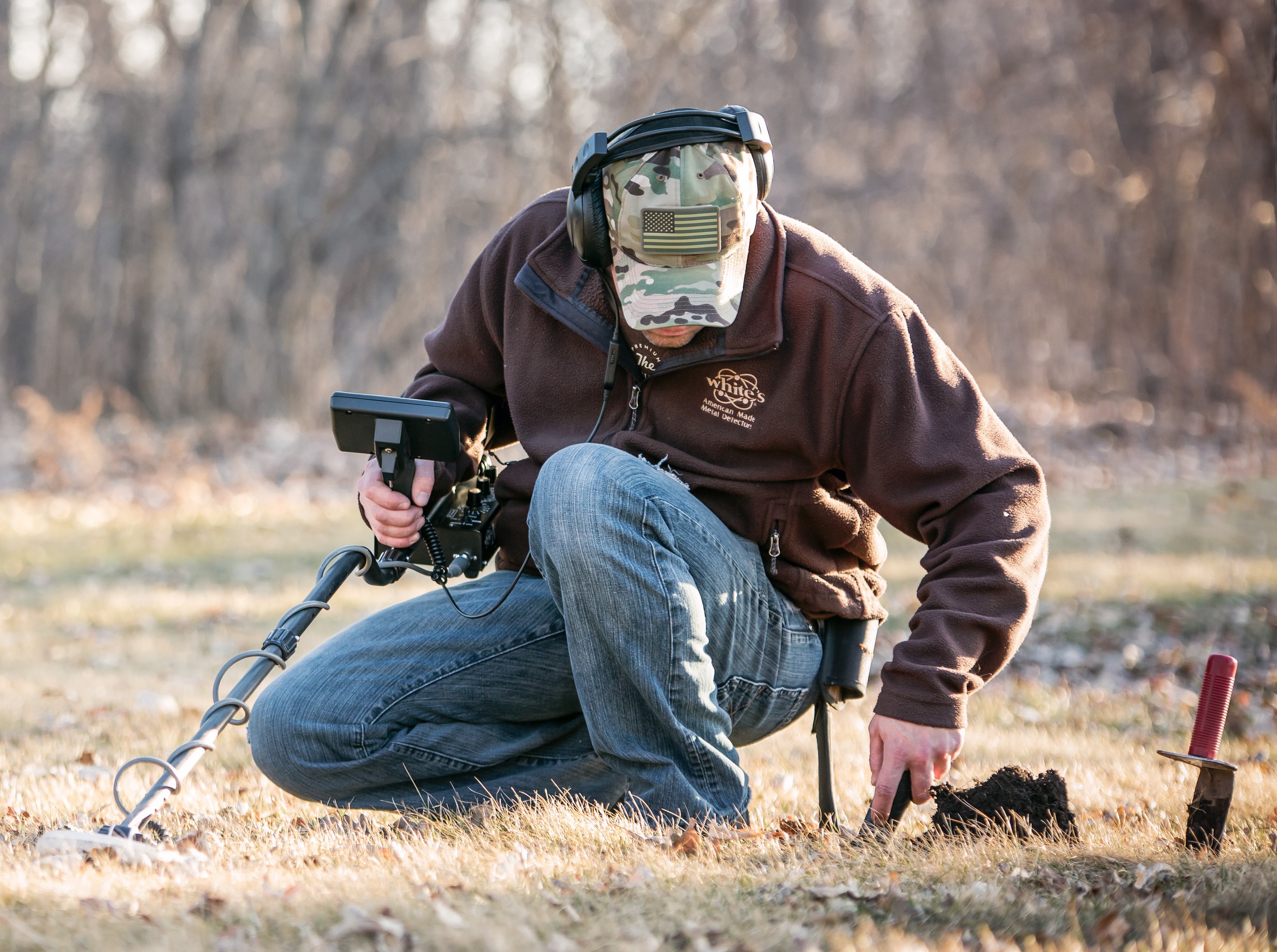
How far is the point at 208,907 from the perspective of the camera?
196 cm

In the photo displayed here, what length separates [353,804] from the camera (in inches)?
112

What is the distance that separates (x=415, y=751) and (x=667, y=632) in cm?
72

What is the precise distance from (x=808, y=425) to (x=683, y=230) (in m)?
0.50

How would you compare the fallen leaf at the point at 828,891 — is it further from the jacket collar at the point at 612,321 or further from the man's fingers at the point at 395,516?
the man's fingers at the point at 395,516

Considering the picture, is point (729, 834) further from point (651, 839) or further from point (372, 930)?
point (372, 930)

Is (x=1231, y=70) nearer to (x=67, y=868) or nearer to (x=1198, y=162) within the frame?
(x=1198, y=162)

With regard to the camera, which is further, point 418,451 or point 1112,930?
point 418,451

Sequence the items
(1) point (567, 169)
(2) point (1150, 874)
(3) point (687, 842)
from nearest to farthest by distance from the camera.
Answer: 1. (2) point (1150, 874)
2. (3) point (687, 842)
3. (1) point (567, 169)

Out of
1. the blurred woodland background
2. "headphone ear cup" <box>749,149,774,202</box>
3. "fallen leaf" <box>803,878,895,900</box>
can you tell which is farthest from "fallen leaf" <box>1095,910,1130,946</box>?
the blurred woodland background

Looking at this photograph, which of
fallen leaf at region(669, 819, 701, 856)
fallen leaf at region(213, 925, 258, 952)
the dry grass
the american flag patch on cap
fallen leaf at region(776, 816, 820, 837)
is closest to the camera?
fallen leaf at region(213, 925, 258, 952)

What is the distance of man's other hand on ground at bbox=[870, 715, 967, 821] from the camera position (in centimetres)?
236

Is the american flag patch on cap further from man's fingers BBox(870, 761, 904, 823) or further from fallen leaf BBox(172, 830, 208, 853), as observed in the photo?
fallen leaf BBox(172, 830, 208, 853)

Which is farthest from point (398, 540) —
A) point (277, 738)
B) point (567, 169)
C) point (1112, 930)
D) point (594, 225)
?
point (567, 169)

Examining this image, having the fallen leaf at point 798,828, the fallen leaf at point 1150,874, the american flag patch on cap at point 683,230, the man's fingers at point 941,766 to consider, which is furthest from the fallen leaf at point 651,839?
the american flag patch on cap at point 683,230
